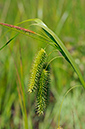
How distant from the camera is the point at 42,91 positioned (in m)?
1.24

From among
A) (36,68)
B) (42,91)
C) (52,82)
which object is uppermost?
(52,82)

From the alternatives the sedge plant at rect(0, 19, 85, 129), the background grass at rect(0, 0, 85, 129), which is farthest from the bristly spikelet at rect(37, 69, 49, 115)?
the background grass at rect(0, 0, 85, 129)

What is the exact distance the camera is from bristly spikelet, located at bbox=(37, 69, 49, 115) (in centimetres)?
122

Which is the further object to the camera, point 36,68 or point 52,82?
point 52,82

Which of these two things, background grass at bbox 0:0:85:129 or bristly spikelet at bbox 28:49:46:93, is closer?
bristly spikelet at bbox 28:49:46:93

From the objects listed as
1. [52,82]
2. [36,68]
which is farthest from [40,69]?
[52,82]

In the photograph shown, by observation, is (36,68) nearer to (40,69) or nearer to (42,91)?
(40,69)

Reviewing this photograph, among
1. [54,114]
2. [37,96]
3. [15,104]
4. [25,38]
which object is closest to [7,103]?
[15,104]

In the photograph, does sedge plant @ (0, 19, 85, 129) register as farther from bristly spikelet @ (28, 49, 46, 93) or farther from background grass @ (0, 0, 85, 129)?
background grass @ (0, 0, 85, 129)

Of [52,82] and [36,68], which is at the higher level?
[52,82]

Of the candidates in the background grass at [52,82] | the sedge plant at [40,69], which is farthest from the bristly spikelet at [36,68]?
the background grass at [52,82]

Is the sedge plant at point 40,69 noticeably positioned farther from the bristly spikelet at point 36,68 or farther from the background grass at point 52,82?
the background grass at point 52,82

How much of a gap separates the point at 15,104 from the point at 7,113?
31 centimetres

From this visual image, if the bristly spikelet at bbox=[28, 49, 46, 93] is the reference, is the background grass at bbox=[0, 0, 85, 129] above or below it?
above
